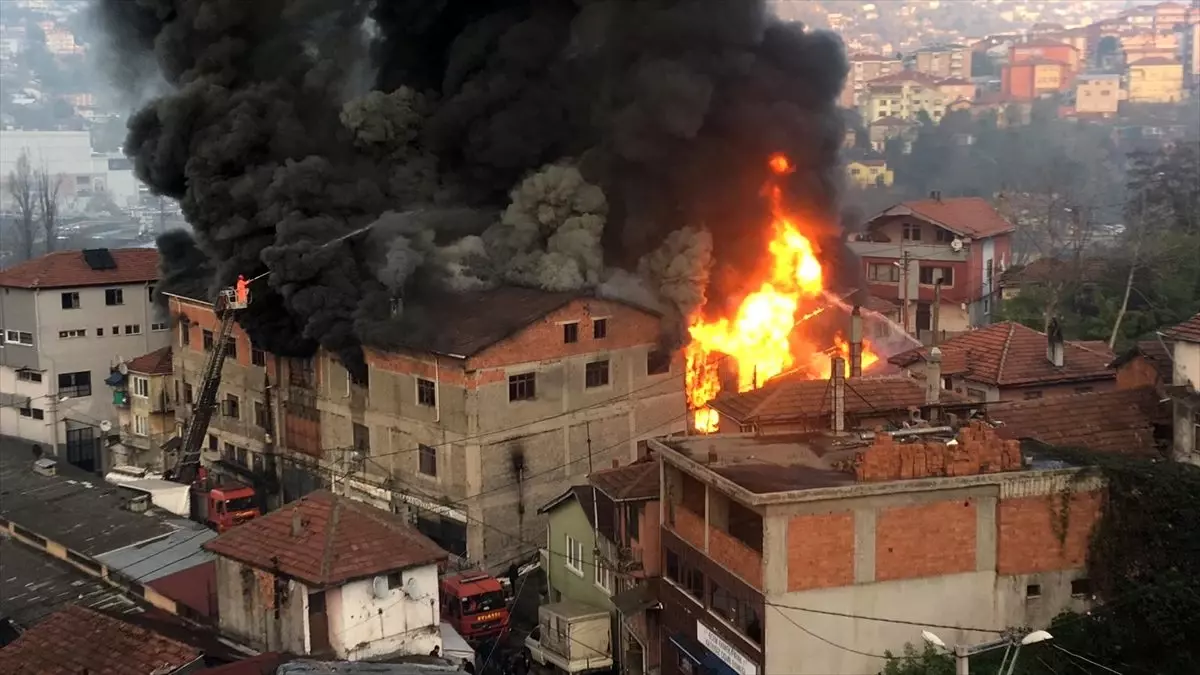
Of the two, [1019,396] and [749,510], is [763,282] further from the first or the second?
[749,510]

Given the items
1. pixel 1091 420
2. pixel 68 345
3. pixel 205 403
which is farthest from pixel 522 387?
pixel 68 345

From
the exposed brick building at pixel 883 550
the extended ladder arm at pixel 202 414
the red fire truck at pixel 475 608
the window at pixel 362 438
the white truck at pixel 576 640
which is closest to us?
the exposed brick building at pixel 883 550

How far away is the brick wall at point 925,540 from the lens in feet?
65.2

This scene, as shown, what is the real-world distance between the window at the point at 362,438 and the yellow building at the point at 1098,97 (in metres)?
108

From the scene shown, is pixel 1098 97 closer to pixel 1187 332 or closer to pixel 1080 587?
pixel 1187 332

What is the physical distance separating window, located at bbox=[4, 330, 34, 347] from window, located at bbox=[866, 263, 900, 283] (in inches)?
1334

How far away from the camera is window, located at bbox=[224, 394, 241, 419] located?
42.2 m

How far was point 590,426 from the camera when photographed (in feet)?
114

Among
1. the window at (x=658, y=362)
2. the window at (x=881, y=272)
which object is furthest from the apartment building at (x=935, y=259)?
the window at (x=658, y=362)

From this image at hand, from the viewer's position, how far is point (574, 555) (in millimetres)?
27578

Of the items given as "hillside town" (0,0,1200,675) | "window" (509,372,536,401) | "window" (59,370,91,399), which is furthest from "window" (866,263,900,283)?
"window" (59,370,91,399)

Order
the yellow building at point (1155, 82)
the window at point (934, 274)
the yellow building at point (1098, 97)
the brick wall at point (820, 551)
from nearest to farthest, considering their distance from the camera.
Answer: the brick wall at point (820, 551) < the window at point (934, 274) < the yellow building at point (1098, 97) < the yellow building at point (1155, 82)

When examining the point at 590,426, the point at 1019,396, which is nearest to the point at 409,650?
the point at 590,426

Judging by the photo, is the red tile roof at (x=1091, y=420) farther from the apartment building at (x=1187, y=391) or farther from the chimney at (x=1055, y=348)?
the chimney at (x=1055, y=348)
